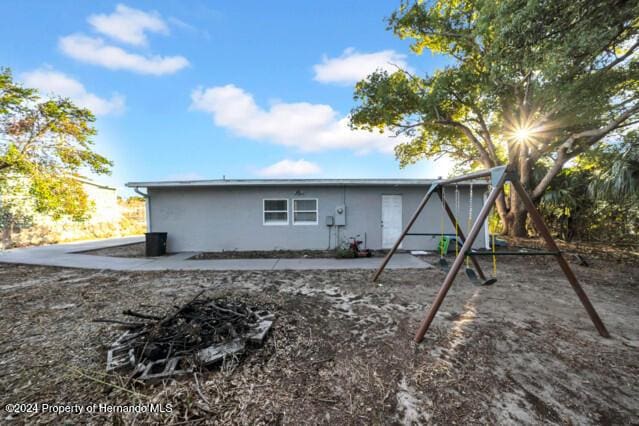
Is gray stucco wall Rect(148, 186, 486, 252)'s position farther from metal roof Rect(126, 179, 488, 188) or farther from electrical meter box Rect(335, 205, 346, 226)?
metal roof Rect(126, 179, 488, 188)

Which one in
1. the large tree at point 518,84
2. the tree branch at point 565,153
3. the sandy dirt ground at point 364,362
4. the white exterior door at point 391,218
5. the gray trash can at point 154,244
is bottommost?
the sandy dirt ground at point 364,362

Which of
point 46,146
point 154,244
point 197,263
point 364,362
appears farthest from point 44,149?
point 364,362

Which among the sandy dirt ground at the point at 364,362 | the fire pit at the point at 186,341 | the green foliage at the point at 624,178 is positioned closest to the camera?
the sandy dirt ground at the point at 364,362

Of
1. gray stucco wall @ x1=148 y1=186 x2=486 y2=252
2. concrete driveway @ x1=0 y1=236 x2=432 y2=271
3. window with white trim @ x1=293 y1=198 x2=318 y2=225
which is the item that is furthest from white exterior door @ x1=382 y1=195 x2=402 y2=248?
window with white trim @ x1=293 y1=198 x2=318 y2=225

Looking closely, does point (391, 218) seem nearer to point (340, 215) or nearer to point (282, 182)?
point (340, 215)

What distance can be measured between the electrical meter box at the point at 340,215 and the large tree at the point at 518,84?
4.63 metres

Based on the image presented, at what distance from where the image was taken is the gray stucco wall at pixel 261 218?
299 inches

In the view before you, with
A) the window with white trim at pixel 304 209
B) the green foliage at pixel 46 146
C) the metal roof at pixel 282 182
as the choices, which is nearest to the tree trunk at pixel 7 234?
the green foliage at pixel 46 146

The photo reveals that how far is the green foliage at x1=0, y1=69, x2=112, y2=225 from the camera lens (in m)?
7.73

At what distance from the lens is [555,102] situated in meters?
5.80

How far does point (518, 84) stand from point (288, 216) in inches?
338

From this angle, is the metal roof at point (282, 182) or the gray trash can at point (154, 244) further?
the metal roof at point (282, 182)

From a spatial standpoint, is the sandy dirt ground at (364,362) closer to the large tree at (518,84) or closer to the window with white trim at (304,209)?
the large tree at (518,84)

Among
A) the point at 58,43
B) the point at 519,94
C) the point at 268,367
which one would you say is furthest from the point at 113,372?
the point at 519,94
